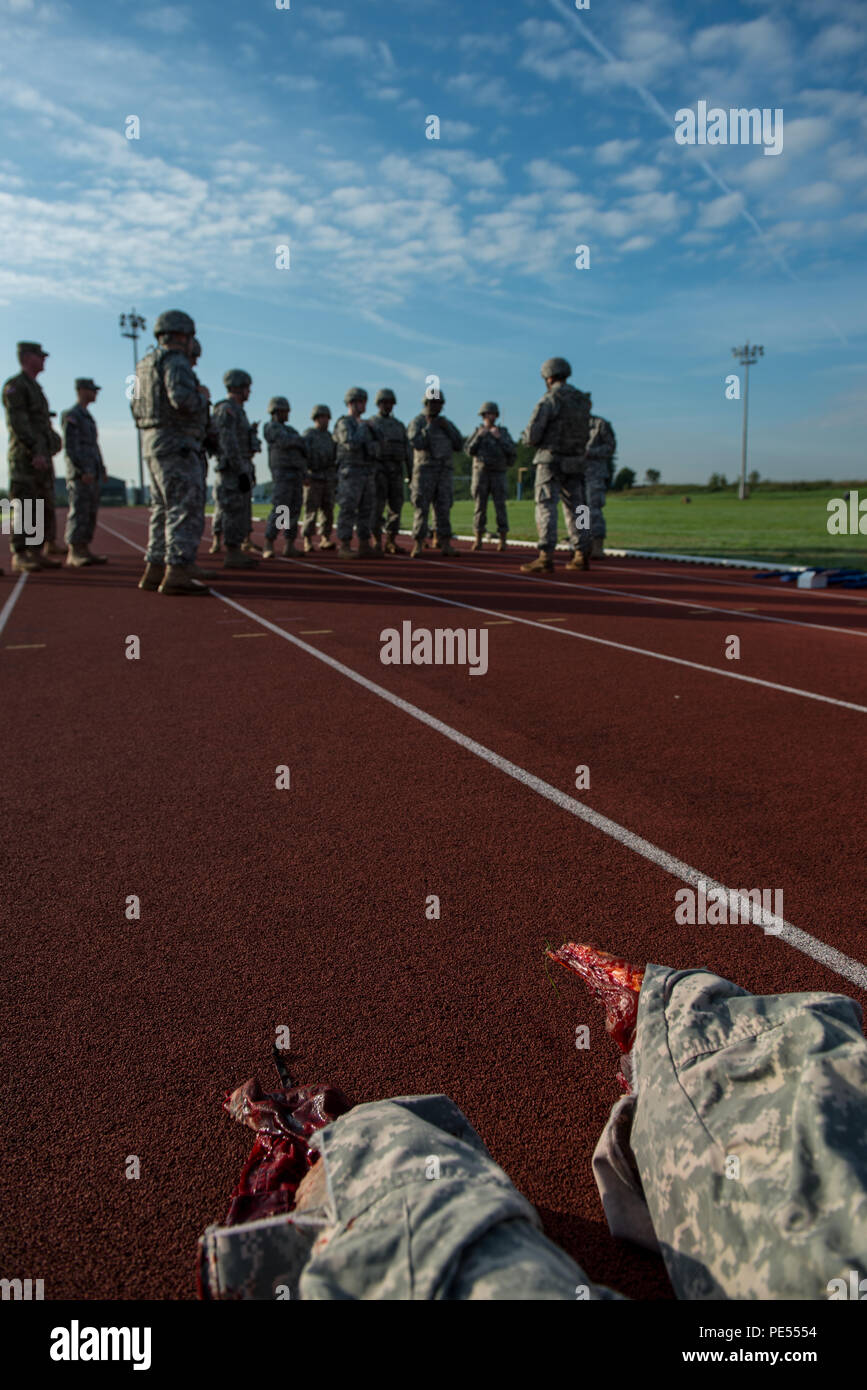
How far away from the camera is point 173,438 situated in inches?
442

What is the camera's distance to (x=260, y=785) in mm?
4594

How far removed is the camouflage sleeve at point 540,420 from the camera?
549 inches

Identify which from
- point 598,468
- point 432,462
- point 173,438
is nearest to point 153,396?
Answer: point 173,438

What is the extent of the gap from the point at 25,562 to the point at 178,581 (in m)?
5.19

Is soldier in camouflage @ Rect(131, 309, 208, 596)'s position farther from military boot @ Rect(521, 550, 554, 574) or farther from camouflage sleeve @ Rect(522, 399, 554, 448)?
military boot @ Rect(521, 550, 554, 574)

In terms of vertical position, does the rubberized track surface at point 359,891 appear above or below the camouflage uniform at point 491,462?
below

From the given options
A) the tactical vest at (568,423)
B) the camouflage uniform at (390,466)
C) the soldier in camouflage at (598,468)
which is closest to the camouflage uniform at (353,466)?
the camouflage uniform at (390,466)

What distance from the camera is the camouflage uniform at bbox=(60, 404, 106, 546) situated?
1520 cm

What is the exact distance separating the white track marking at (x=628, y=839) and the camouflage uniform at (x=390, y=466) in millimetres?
12286

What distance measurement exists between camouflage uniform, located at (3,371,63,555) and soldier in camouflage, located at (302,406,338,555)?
199 inches

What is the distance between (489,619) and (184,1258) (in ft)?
27.7

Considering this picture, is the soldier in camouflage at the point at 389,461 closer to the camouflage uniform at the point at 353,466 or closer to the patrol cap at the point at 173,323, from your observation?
the camouflage uniform at the point at 353,466

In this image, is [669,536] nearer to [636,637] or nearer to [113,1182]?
[636,637]

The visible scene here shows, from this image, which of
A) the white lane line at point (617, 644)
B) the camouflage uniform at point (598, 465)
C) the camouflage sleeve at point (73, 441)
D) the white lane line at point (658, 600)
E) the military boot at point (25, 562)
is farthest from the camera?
the camouflage uniform at point (598, 465)
